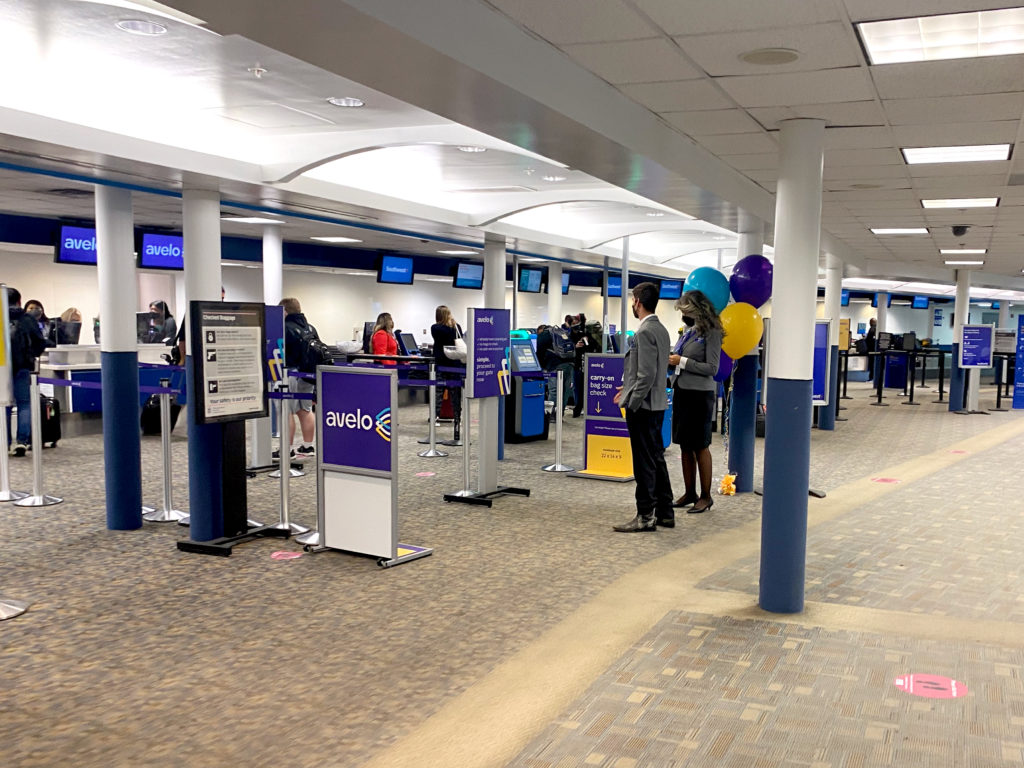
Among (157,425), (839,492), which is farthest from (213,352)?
(157,425)

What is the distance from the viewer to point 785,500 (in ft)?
15.9

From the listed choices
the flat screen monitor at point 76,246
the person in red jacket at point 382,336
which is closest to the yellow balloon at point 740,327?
the person in red jacket at point 382,336

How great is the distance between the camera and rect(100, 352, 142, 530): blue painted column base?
6.70 m

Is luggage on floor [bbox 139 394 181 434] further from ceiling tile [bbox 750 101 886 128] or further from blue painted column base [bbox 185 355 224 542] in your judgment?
ceiling tile [bbox 750 101 886 128]

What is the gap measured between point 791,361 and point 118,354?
4.98 m

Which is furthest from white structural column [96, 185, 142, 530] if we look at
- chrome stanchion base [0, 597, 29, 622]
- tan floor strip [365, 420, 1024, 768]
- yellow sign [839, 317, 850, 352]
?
yellow sign [839, 317, 850, 352]

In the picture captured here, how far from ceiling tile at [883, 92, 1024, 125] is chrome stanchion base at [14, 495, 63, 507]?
7.16m

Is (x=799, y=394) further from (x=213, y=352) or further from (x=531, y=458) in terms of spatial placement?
(x=531, y=458)

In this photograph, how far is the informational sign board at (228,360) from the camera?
579 centimetres

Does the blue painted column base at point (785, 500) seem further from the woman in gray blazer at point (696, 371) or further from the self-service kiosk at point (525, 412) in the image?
the self-service kiosk at point (525, 412)

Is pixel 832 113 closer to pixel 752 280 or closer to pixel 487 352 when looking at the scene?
pixel 752 280

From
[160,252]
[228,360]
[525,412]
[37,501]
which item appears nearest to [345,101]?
[228,360]

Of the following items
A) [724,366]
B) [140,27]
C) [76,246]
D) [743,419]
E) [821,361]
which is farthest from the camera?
[76,246]

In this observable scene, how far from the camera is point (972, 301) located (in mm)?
32656
